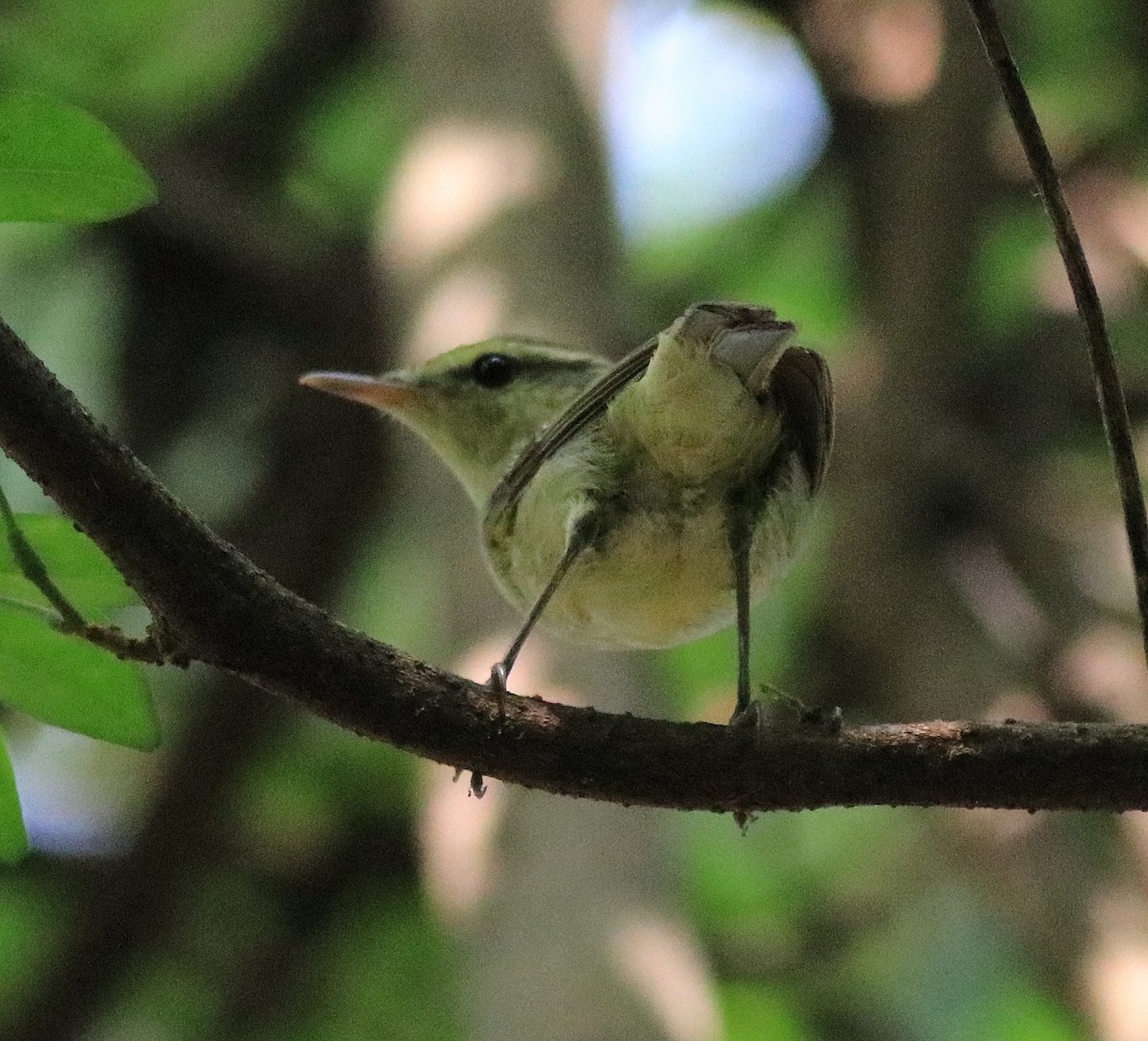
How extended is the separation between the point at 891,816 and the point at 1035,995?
0.66m

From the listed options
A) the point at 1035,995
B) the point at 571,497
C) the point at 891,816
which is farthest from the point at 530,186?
the point at 1035,995

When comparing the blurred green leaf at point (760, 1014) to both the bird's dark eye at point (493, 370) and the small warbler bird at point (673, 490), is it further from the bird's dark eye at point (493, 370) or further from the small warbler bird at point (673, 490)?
the small warbler bird at point (673, 490)

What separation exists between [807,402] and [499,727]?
748mm

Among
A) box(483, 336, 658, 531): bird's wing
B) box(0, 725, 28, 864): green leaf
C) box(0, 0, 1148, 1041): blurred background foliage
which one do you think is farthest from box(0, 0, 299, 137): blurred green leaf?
box(0, 725, 28, 864): green leaf

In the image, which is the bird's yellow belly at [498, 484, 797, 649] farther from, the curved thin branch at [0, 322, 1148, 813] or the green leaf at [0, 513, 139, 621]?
the green leaf at [0, 513, 139, 621]

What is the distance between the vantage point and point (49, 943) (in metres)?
4.30

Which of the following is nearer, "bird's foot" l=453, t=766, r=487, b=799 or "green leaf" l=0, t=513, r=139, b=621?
"green leaf" l=0, t=513, r=139, b=621

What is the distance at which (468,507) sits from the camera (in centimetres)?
319

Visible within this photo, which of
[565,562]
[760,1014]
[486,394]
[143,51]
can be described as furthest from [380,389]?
[143,51]

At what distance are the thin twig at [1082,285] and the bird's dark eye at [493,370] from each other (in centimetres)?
142

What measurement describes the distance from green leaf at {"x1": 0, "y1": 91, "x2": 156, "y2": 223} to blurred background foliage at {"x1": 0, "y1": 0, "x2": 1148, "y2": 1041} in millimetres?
1903

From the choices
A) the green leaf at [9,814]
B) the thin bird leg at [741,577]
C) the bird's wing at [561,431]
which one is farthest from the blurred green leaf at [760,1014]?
the green leaf at [9,814]

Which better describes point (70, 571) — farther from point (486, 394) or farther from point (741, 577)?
point (486, 394)

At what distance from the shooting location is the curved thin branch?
113 cm
